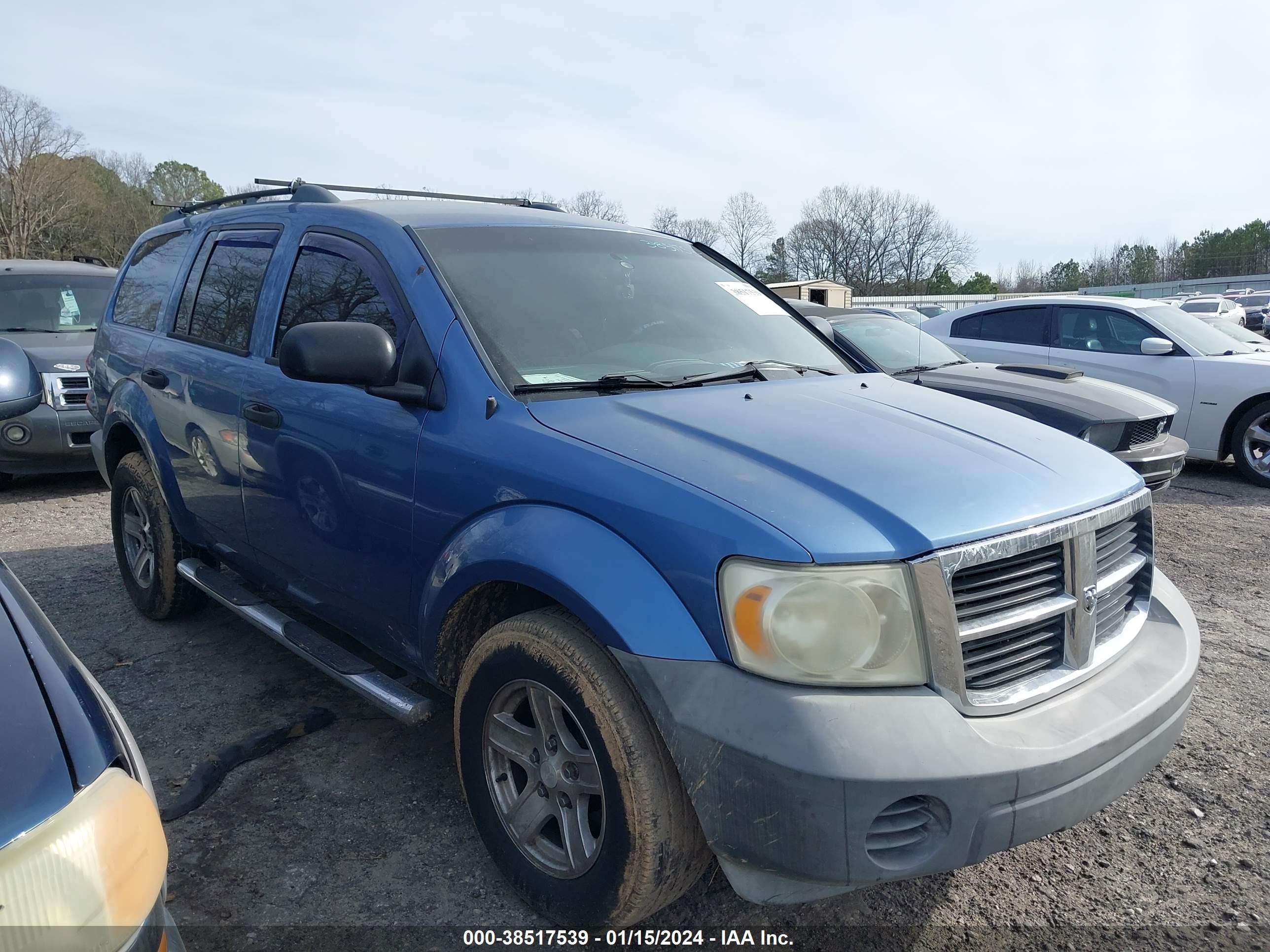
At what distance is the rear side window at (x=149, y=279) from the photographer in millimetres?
4137

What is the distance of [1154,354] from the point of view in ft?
26.7

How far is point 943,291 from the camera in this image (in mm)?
77250

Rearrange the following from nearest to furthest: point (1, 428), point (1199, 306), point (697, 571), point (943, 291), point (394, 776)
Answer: point (697, 571) → point (394, 776) → point (1, 428) → point (1199, 306) → point (943, 291)

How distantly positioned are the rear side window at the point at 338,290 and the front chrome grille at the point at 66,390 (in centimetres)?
485

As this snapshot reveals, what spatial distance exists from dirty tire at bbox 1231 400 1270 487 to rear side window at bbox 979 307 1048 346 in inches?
72.9

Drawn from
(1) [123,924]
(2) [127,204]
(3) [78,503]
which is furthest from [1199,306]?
(2) [127,204]

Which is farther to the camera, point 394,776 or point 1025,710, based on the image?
point 394,776

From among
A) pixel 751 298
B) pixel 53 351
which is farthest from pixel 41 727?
pixel 53 351

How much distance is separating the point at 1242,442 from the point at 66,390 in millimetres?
Result: 10013

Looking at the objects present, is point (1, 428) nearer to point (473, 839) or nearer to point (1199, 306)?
point (473, 839)

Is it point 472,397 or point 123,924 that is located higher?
point 472,397

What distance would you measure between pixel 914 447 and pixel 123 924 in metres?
1.88

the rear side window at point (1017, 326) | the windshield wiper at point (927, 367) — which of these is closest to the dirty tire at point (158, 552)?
the windshield wiper at point (927, 367)

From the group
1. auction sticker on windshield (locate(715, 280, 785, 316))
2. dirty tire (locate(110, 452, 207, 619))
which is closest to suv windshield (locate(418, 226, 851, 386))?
auction sticker on windshield (locate(715, 280, 785, 316))
